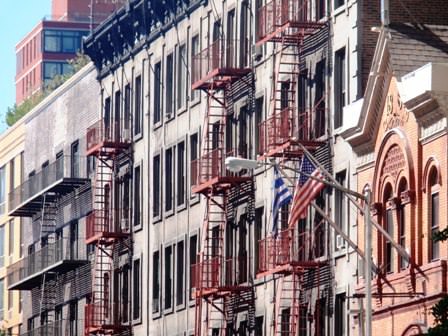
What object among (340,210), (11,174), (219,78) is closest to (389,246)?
(340,210)

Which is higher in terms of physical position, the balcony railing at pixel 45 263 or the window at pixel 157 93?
the window at pixel 157 93

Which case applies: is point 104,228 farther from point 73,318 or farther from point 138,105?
point 73,318

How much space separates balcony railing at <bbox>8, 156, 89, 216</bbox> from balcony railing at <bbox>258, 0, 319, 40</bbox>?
26.1m

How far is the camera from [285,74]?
2571 inches

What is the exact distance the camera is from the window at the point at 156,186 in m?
80.2

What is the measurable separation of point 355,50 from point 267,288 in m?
10.6

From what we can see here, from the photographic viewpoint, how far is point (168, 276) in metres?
78.9

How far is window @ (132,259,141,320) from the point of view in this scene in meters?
82.6

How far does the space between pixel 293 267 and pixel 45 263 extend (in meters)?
37.0

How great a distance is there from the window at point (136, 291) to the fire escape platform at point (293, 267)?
66.5ft

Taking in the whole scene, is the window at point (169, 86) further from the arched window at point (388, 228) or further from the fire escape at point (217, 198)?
the arched window at point (388, 228)

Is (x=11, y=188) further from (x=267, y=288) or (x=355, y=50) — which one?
(x=355, y=50)

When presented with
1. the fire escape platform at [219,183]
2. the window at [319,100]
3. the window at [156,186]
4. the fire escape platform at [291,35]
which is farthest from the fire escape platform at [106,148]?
the window at [319,100]

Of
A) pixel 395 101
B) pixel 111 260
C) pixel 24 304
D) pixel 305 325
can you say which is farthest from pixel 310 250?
pixel 24 304
